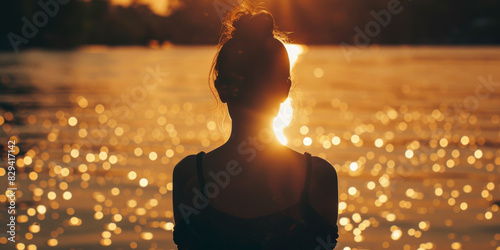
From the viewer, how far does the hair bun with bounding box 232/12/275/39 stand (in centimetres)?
260

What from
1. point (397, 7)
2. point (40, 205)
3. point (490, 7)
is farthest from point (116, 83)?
point (490, 7)

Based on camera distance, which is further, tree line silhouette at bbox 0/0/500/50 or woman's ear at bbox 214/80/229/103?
tree line silhouette at bbox 0/0/500/50

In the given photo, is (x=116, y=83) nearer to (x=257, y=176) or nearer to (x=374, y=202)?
(x=374, y=202)

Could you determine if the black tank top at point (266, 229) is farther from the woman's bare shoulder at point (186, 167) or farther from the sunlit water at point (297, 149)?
the sunlit water at point (297, 149)

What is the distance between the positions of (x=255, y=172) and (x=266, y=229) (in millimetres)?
200

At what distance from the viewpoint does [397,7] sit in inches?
5753

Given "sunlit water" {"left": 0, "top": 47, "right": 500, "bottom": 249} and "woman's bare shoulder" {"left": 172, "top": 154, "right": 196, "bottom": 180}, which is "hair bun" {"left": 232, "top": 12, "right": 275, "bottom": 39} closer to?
"woman's bare shoulder" {"left": 172, "top": 154, "right": 196, "bottom": 180}

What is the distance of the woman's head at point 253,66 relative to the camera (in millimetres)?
2539

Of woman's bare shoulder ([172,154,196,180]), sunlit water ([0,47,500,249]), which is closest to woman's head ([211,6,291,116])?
woman's bare shoulder ([172,154,196,180])

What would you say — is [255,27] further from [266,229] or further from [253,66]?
[266,229]

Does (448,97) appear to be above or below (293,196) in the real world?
above

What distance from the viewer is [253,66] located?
2.53 m

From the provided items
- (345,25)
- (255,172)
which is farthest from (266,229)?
(345,25)

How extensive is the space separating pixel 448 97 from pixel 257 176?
113ft
